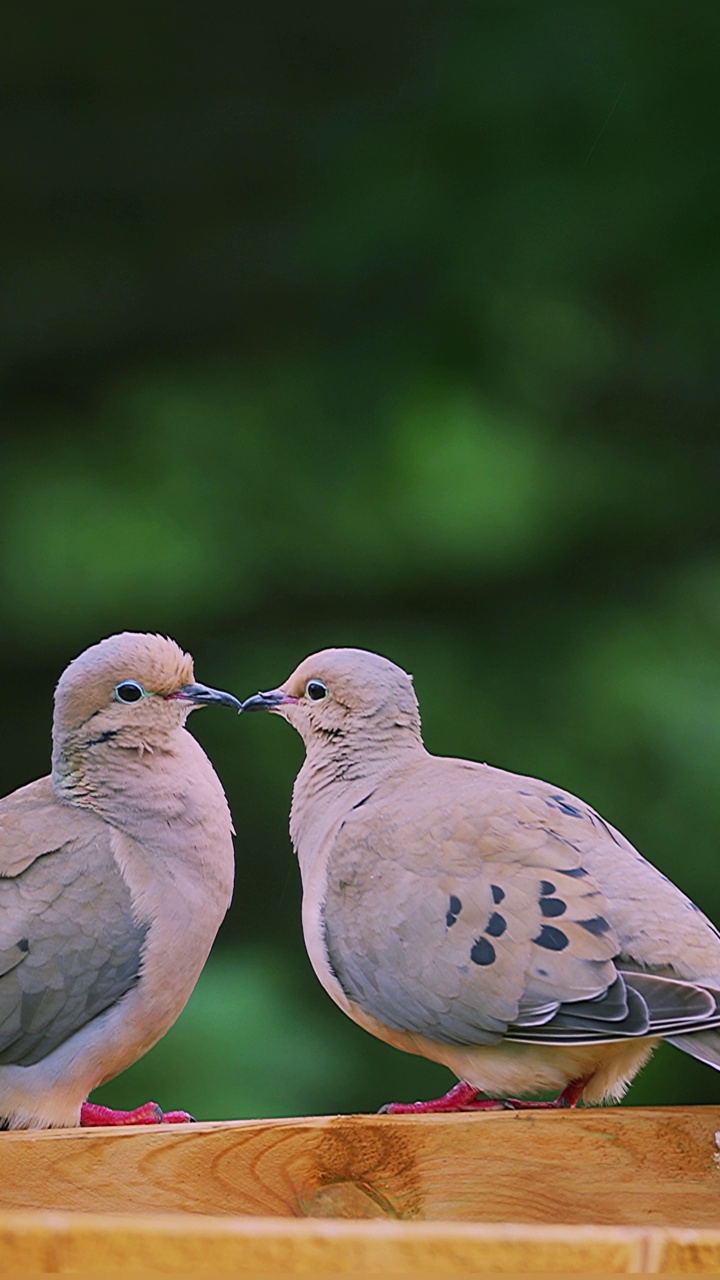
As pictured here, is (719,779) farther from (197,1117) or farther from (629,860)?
(629,860)

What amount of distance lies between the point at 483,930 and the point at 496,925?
0.5 inches

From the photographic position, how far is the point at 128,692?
142 centimetres

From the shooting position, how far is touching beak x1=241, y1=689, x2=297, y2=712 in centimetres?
147

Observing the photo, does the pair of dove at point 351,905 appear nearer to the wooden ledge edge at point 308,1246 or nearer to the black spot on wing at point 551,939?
the black spot on wing at point 551,939

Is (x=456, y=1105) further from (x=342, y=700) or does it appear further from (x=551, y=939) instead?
(x=342, y=700)

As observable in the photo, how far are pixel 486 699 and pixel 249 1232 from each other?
73.0 inches

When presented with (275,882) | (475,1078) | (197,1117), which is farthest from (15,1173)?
(275,882)

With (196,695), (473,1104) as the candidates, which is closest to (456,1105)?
(473,1104)

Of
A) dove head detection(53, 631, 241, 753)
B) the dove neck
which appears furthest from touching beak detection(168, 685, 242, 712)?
the dove neck

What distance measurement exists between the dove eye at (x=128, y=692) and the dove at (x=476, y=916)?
10 cm

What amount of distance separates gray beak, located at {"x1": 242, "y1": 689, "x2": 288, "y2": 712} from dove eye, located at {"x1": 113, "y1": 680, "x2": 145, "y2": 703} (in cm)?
10

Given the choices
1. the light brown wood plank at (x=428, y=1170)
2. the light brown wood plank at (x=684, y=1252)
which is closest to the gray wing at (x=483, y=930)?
the light brown wood plank at (x=428, y=1170)

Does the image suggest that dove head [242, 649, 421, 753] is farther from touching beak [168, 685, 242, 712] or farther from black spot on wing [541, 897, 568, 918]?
black spot on wing [541, 897, 568, 918]

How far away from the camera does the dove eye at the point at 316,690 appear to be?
4.91ft
